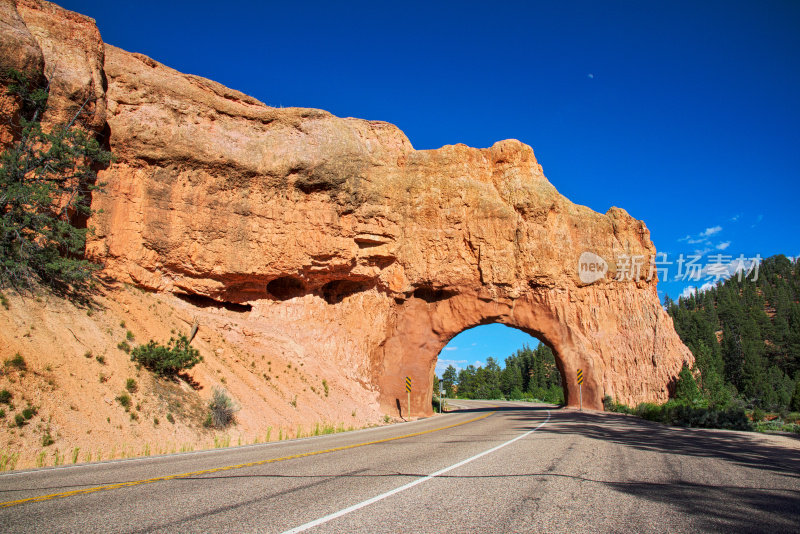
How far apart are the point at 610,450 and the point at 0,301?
16927mm

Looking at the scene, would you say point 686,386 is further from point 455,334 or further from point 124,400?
point 124,400

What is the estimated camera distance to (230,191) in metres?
25.5

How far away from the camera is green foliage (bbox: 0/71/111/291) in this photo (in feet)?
51.4

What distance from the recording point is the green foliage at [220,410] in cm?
1577

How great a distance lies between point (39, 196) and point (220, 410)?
9.58 m

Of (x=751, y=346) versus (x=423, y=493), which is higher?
(x=751, y=346)

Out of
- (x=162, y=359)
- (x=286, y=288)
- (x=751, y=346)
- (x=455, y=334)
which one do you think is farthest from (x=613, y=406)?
(x=751, y=346)

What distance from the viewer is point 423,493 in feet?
16.9

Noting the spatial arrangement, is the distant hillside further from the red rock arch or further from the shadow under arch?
the shadow under arch

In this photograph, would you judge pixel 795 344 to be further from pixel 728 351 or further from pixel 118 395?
pixel 118 395

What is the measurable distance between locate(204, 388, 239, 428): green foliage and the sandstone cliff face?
8211mm

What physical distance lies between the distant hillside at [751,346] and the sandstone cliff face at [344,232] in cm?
1085

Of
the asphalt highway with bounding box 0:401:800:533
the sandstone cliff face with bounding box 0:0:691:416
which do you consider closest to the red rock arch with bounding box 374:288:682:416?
the sandstone cliff face with bounding box 0:0:691:416

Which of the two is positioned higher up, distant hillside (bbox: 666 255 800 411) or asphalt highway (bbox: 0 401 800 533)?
distant hillside (bbox: 666 255 800 411)
